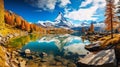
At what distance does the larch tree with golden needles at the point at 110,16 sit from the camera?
63.1ft

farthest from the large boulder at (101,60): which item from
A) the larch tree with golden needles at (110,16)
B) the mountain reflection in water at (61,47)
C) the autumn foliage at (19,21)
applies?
the autumn foliage at (19,21)

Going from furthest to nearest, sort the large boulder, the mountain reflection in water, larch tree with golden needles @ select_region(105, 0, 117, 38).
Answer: the mountain reflection in water, larch tree with golden needles @ select_region(105, 0, 117, 38), the large boulder

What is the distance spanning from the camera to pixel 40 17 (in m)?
23.2

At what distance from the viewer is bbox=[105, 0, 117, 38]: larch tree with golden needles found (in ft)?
63.1

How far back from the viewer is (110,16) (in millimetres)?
19438

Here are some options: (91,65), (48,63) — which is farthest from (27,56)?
(91,65)

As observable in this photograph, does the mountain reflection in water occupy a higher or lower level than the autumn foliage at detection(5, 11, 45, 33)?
lower

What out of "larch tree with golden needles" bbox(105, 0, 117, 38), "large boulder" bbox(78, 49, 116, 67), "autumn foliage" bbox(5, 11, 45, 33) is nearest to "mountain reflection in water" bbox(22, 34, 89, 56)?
"larch tree with golden needles" bbox(105, 0, 117, 38)

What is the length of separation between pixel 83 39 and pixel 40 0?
21.6 ft

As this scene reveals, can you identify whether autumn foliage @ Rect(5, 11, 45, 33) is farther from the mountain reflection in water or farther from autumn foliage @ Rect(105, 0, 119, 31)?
autumn foliage @ Rect(105, 0, 119, 31)

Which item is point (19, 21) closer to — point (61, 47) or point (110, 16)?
point (61, 47)

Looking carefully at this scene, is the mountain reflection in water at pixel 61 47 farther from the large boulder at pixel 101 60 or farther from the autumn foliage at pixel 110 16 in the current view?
the large boulder at pixel 101 60

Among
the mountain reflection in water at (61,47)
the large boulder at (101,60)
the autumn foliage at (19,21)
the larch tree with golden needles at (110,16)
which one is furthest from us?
the autumn foliage at (19,21)

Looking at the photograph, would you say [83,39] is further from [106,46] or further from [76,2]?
[106,46]
